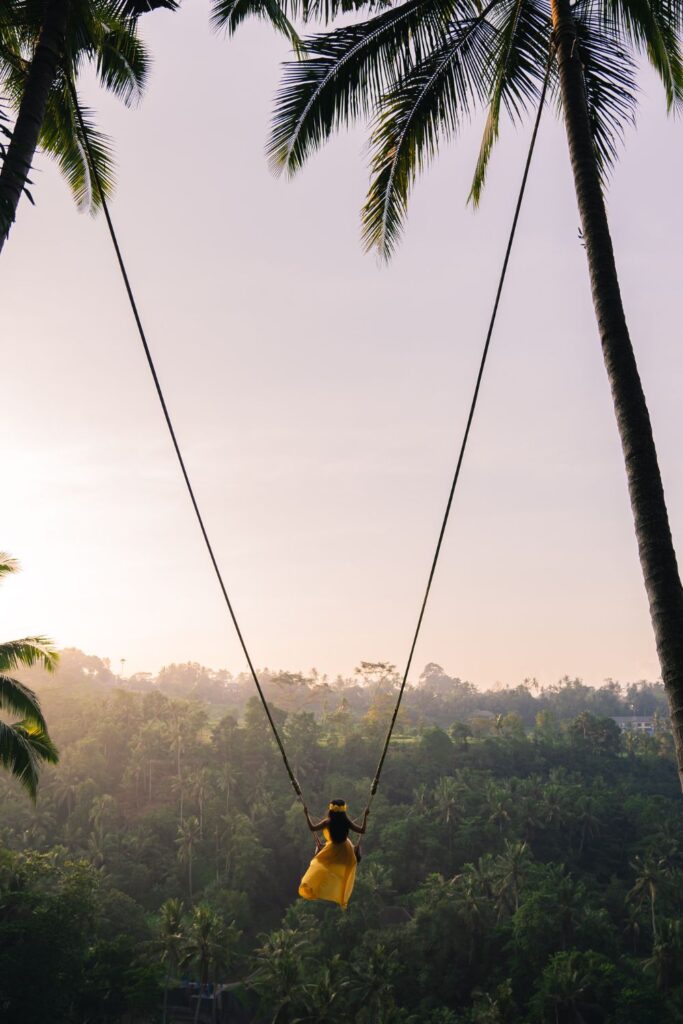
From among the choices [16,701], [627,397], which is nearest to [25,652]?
[16,701]

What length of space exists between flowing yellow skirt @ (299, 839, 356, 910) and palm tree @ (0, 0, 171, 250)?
5.26m

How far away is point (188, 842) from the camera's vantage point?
185 feet

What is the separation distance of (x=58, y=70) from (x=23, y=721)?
34.2 ft

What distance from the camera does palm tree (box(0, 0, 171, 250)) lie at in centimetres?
520

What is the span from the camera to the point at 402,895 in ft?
175

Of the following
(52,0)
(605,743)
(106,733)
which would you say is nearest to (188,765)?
(106,733)

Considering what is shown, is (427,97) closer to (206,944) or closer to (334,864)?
(334,864)

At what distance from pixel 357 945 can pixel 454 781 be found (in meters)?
23.4

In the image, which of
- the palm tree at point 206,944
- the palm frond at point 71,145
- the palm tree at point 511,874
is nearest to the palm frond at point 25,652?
the palm frond at point 71,145

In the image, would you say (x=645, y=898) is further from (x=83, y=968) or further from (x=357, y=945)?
(x=83, y=968)

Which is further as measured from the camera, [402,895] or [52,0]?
[402,895]

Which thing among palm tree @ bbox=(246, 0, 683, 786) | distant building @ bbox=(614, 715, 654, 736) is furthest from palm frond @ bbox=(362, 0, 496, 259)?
distant building @ bbox=(614, 715, 654, 736)

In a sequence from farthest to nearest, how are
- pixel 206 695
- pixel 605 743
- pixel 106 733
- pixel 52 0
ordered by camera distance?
1. pixel 206 695
2. pixel 605 743
3. pixel 106 733
4. pixel 52 0

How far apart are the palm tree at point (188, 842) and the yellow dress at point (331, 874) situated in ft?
175
